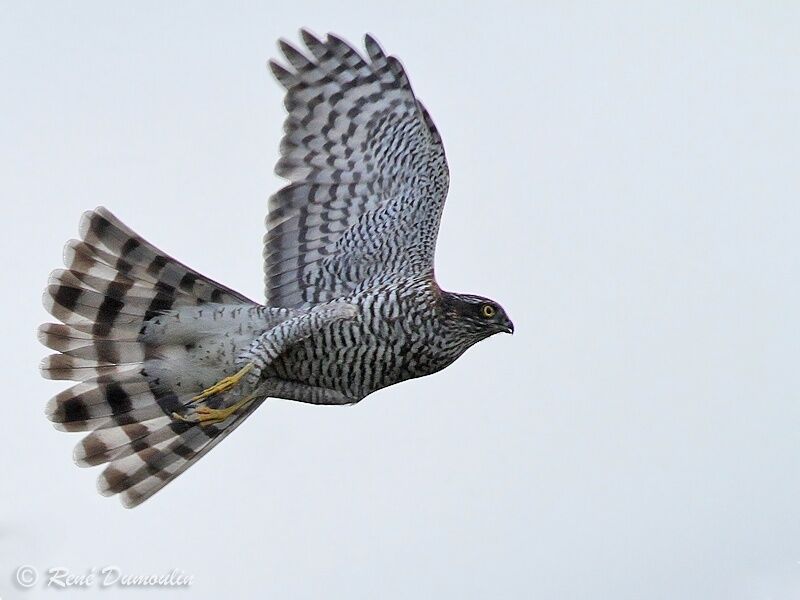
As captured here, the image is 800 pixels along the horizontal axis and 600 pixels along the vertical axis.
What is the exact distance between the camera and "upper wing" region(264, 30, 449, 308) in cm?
1128

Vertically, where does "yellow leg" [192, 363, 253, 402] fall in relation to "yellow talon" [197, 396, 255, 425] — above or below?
above

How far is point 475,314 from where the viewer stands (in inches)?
434

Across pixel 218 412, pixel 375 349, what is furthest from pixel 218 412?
pixel 375 349

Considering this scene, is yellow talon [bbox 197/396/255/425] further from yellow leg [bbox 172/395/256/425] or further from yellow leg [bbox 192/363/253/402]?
yellow leg [bbox 192/363/253/402]

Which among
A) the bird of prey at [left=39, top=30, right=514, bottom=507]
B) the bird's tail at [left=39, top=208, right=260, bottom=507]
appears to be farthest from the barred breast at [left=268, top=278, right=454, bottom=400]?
the bird's tail at [left=39, top=208, right=260, bottom=507]

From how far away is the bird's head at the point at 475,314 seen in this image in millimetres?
10984

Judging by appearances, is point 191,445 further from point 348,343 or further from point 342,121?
point 342,121

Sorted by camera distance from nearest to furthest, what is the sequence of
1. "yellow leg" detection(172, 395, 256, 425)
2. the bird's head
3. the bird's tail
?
the bird's head → "yellow leg" detection(172, 395, 256, 425) → the bird's tail

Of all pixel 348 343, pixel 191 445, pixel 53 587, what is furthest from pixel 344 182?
pixel 53 587

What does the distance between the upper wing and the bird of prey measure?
0.01 m

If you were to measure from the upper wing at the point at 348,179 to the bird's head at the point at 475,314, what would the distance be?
0.36 meters

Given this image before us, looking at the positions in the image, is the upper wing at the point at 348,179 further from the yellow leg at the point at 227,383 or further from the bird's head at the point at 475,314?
the yellow leg at the point at 227,383

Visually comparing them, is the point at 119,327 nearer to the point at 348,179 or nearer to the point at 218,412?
the point at 218,412

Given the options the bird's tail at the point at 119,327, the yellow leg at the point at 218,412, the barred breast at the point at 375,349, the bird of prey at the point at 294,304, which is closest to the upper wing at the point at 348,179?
the bird of prey at the point at 294,304
